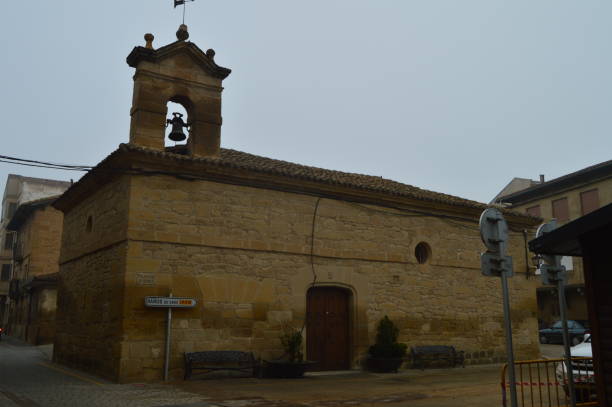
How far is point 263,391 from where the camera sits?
1002cm

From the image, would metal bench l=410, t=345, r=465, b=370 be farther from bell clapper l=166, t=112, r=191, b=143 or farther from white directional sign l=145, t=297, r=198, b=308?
bell clapper l=166, t=112, r=191, b=143

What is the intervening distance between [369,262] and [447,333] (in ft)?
10.6

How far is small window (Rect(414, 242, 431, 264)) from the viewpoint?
51.7 ft

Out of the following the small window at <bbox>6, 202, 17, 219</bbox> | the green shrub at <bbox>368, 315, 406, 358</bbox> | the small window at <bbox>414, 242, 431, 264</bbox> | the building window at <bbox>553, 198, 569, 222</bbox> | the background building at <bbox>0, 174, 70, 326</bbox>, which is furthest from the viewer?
the small window at <bbox>6, 202, 17, 219</bbox>

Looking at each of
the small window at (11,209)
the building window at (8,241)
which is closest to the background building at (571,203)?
the building window at (8,241)

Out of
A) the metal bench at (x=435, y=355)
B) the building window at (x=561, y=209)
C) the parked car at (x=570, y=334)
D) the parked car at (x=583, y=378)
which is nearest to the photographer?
the parked car at (x=583, y=378)

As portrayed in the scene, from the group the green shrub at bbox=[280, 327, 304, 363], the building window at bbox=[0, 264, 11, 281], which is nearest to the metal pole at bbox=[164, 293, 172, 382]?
the green shrub at bbox=[280, 327, 304, 363]

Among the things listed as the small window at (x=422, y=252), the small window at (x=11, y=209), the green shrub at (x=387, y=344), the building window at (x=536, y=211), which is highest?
the small window at (x=11, y=209)

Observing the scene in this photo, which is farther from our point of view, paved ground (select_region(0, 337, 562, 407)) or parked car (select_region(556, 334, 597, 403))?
paved ground (select_region(0, 337, 562, 407))

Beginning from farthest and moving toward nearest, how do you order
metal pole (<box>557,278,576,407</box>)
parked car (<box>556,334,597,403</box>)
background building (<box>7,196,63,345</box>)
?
1. background building (<box>7,196,63,345</box>)
2. parked car (<box>556,334,597,403</box>)
3. metal pole (<box>557,278,576,407</box>)

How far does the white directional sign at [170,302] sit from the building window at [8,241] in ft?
122

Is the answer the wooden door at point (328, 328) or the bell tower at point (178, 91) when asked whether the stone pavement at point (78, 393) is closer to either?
the wooden door at point (328, 328)

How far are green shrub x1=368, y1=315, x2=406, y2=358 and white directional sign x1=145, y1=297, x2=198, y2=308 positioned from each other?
476cm

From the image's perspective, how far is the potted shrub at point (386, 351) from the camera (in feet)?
44.2
